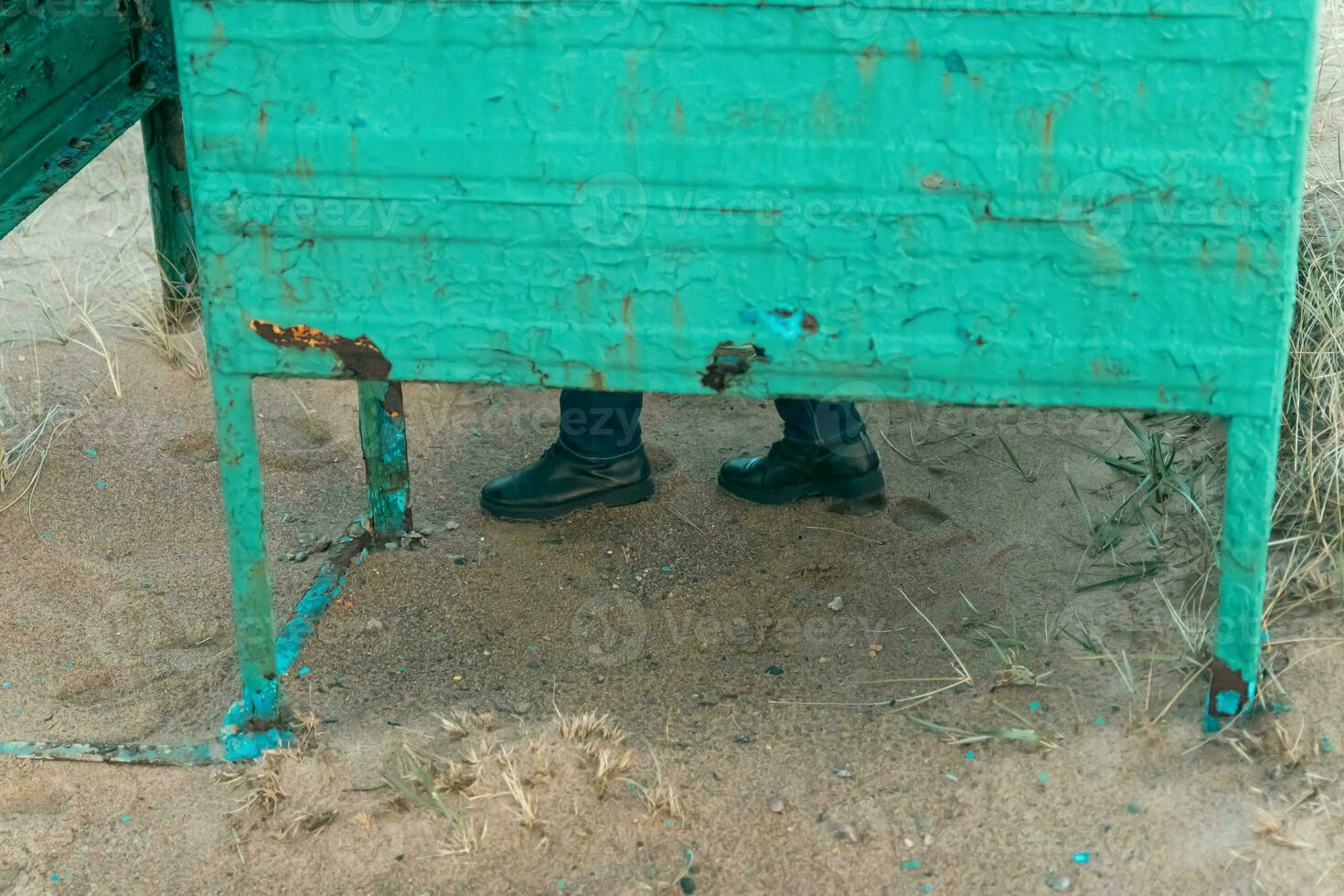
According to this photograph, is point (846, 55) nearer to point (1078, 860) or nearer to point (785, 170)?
point (785, 170)

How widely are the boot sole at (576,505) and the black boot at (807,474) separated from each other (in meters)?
0.19

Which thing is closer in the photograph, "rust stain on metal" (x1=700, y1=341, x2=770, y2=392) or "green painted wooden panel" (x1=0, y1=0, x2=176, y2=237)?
"rust stain on metal" (x1=700, y1=341, x2=770, y2=392)

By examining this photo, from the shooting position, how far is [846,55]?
160cm

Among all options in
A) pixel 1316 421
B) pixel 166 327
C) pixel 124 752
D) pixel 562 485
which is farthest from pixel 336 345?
pixel 166 327

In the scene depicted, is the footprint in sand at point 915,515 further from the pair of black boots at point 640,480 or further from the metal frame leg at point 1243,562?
the metal frame leg at point 1243,562

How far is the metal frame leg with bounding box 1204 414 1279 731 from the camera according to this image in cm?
175

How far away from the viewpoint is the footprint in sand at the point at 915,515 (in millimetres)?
2783

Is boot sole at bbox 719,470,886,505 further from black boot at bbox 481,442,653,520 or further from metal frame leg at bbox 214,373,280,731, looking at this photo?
metal frame leg at bbox 214,373,280,731

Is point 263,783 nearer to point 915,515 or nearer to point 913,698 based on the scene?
point 913,698

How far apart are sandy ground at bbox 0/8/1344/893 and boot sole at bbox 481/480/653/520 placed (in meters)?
0.03

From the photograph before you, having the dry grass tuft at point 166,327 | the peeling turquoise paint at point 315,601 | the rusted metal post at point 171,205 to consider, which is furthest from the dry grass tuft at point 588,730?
the rusted metal post at point 171,205

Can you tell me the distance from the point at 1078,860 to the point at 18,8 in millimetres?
2169

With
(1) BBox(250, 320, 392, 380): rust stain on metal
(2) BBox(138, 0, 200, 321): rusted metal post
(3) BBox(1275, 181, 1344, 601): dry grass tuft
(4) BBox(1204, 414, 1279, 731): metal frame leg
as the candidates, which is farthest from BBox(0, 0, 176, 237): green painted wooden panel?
(3) BBox(1275, 181, 1344, 601): dry grass tuft

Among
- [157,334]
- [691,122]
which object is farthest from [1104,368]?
[157,334]
